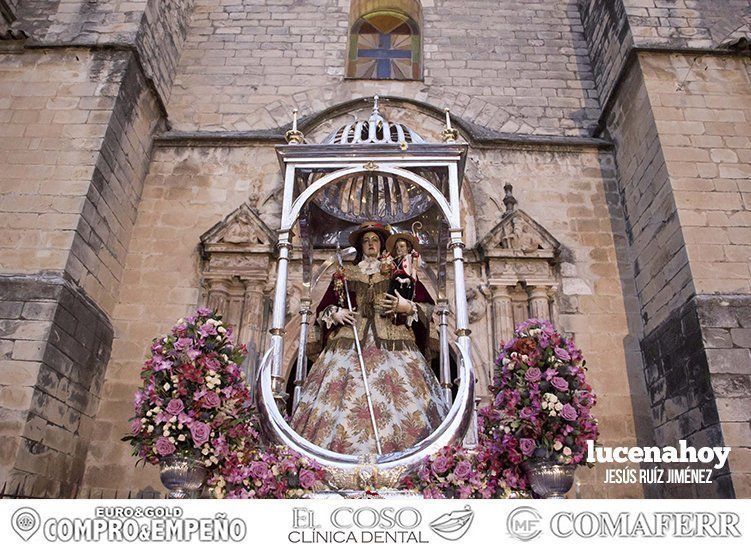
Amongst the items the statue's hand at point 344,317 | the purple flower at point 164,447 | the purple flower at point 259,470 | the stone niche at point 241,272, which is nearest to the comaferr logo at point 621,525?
the purple flower at point 259,470

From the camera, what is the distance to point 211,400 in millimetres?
3734

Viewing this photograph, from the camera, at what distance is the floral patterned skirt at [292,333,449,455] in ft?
13.3

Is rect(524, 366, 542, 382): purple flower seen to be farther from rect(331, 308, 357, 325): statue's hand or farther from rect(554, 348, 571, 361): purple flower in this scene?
rect(331, 308, 357, 325): statue's hand

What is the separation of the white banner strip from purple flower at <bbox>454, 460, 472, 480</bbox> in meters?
0.65

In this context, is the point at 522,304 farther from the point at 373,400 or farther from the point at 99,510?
the point at 99,510

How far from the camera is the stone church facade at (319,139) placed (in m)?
5.57

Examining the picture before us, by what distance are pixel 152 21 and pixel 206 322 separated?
5576 millimetres

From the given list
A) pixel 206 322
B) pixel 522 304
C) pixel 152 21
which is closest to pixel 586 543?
pixel 206 322

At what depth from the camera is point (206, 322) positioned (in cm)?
408

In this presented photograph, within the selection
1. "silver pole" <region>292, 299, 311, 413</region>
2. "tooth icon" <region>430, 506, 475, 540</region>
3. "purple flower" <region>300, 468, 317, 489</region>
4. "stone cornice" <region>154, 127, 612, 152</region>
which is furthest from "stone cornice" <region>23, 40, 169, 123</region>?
"tooth icon" <region>430, 506, 475, 540</region>

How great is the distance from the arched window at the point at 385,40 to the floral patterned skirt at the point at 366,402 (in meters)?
5.78

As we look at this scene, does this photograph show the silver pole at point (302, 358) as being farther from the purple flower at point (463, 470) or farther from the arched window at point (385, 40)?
the arched window at point (385, 40)

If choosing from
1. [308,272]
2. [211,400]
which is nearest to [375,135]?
[308,272]

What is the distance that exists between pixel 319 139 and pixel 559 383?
5.43 m
